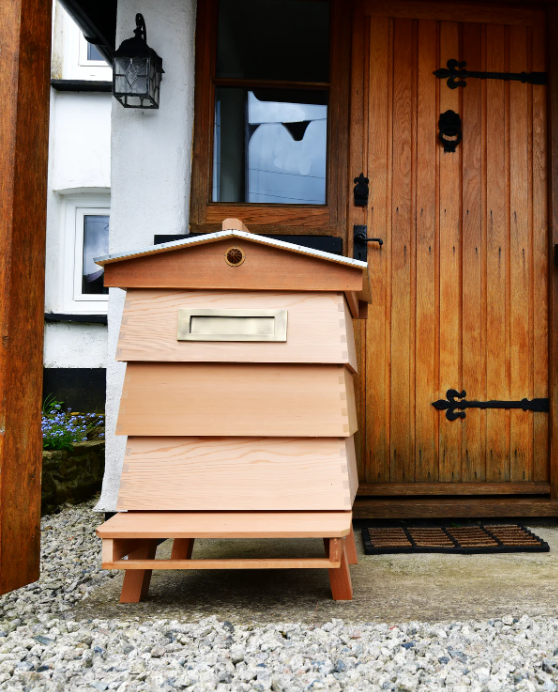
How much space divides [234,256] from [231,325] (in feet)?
0.62

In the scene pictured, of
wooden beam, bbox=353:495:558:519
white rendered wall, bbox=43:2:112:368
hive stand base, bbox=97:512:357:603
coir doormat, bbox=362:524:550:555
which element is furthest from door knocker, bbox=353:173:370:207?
white rendered wall, bbox=43:2:112:368

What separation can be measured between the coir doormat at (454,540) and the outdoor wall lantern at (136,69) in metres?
1.98

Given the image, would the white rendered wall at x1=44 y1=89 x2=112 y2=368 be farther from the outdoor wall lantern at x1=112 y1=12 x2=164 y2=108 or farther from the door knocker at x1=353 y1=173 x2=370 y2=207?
the door knocker at x1=353 y1=173 x2=370 y2=207

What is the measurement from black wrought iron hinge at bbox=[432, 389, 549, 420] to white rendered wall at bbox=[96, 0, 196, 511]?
1.38 metres

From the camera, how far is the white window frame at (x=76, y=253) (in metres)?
4.70

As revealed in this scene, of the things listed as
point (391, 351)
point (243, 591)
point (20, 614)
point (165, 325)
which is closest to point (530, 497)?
point (391, 351)

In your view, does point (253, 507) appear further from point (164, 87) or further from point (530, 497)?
point (164, 87)

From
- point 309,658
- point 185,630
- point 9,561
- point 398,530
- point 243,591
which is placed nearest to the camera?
point 309,658

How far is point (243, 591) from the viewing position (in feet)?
5.43

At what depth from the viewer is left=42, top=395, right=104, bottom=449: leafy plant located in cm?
322

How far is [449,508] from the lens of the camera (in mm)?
2461

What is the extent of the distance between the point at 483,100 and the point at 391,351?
4.00ft

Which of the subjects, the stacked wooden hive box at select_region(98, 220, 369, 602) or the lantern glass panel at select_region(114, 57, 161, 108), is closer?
the stacked wooden hive box at select_region(98, 220, 369, 602)

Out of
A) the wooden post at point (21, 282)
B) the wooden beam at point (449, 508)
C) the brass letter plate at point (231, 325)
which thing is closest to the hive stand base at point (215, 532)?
the wooden post at point (21, 282)
